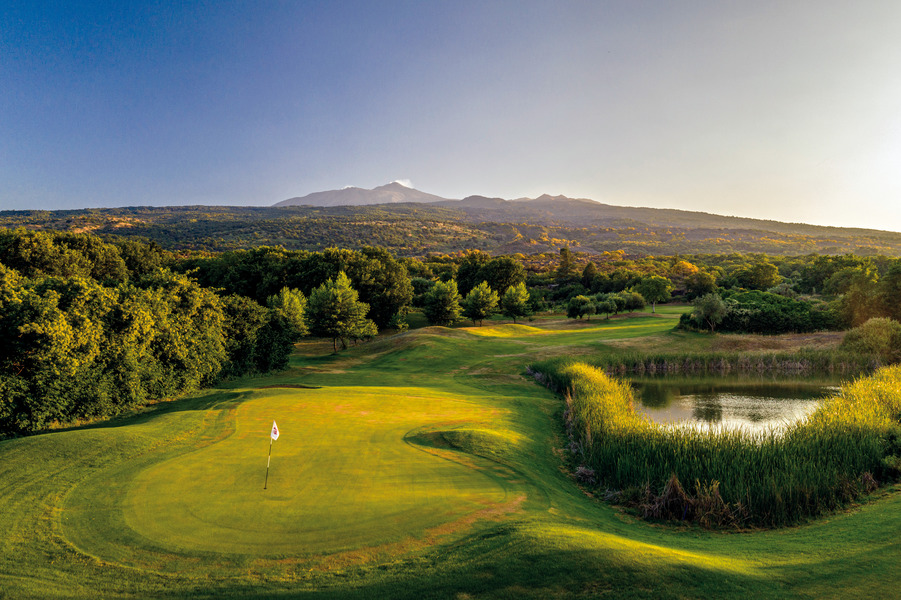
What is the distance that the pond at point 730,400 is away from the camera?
26188 mm

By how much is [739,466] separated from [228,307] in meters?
33.2

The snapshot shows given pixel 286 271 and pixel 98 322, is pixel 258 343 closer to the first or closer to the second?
pixel 98 322

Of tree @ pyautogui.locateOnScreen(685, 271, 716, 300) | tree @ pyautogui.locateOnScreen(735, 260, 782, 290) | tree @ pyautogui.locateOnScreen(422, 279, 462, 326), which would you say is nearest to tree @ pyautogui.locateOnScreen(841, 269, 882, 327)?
tree @ pyautogui.locateOnScreen(685, 271, 716, 300)

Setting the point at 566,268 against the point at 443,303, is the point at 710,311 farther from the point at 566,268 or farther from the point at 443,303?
the point at 566,268

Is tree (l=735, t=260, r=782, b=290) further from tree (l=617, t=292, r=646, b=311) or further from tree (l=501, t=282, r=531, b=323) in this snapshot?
tree (l=501, t=282, r=531, b=323)

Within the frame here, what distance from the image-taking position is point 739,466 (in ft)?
43.5

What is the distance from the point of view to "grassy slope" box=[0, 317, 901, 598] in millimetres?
7410

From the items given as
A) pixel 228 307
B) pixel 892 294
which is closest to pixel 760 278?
pixel 892 294

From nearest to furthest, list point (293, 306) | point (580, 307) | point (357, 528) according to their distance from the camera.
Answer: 1. point (357, 528)
2. point (293, 306)
3. point (580, 307)

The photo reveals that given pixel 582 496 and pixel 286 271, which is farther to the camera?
pixel 286 271

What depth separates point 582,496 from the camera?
13570 mm

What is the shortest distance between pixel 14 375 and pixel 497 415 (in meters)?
20.9

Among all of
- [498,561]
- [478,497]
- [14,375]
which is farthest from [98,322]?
[498,561]

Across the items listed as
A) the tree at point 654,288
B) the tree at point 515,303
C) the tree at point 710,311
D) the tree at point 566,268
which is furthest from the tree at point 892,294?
the tree at point 566,268
